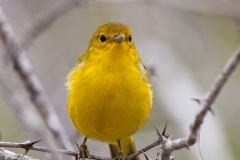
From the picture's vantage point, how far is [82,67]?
5707mm

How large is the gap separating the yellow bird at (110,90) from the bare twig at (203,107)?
50.4 inches

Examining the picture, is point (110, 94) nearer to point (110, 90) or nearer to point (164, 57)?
point (110, 90)

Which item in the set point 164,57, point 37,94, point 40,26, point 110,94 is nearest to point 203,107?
point 40,26

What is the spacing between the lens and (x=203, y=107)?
316 cm

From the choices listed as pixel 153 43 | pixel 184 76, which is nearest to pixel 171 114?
pixel 184 76

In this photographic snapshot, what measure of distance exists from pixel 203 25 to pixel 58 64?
323 centimetres

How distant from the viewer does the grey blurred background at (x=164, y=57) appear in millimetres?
7555

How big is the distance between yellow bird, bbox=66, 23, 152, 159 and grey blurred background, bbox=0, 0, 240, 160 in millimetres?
1654

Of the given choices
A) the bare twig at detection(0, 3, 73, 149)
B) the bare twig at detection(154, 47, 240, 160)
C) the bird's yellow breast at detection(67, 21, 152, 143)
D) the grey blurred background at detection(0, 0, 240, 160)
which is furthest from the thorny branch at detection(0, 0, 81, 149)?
the bare twig at detection(154, 47, 240, 160)

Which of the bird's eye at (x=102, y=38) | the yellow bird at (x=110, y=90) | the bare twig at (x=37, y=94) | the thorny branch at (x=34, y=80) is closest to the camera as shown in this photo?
the thorny branch at (x=34, y=80)

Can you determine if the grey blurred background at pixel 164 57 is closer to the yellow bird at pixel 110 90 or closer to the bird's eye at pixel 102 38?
the bird's eye at pixel 102 38

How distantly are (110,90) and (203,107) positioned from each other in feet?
7.13

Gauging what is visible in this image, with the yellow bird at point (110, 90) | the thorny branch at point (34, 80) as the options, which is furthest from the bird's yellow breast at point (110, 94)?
the thorny branch at point (34, 80)

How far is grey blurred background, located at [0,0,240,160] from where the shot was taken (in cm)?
755
